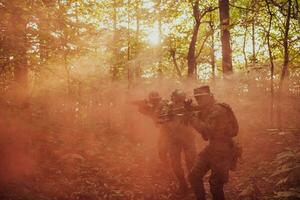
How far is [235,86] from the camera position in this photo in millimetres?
14539

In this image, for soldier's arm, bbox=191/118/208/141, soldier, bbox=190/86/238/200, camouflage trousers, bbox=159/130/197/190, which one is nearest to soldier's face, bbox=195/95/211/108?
soldier, bbox=190/86/238/200

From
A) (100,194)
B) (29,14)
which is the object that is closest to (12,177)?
(100,194)

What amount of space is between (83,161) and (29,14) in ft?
14.7

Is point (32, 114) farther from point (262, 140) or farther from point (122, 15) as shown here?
point (122, 15)

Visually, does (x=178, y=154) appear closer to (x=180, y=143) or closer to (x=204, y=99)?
(x=180, y=143)

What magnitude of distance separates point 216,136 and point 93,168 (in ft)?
14.3

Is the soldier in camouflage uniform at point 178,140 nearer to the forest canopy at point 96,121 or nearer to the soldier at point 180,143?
the soldier at point 180,143

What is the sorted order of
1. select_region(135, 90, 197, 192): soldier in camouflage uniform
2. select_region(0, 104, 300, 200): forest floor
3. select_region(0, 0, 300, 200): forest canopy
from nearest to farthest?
select_region(0, 104, 300, 200): forest floor, select_region(0, 0, 300, 200): forest canopy, select_region(135, 90, 197, 192): soldier in camouflage uniform

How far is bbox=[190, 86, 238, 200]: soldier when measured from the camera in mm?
5500

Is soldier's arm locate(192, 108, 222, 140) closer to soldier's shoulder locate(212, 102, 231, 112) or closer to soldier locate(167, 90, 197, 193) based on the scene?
soldier's shoulder locate(212, 102, 231, 112)

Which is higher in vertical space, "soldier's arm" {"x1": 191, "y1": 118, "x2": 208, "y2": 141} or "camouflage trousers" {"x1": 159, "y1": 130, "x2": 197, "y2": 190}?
"soldier's arm" {"x1": 191, "y1": 118, "x2": 208, "y2": 141}

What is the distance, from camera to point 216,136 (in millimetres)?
5613

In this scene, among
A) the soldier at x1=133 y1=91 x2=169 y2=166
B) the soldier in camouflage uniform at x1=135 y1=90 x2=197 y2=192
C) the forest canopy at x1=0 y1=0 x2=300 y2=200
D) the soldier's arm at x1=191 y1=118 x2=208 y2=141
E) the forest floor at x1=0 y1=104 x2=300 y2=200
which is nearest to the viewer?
the soldier's arm at x1=191 y1=118 x2=208 y2=141

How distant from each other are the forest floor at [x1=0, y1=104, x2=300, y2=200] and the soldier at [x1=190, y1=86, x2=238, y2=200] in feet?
3.28
